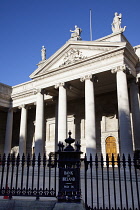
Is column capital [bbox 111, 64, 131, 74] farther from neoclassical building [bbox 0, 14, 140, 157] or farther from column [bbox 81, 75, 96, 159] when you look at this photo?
column [bbox 81, 75, 96, 159]

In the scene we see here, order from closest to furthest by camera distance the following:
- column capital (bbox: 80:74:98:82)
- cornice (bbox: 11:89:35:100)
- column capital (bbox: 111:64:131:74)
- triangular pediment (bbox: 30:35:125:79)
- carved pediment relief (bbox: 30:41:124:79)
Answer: column capital (bbox: 111:64:131:74) < triangular pediment (bbox: 30:35:125:79) < carved pediment relief (bbox: 30:41:124:79) < column capital (bbox: 80:74:98:82) < cornice (bbox: 11:89:35:100)

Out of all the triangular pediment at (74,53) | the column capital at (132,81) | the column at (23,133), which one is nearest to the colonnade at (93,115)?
the column capital at (132,81)

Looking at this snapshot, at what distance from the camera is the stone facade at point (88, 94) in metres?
19.3

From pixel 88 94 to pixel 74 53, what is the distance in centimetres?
498

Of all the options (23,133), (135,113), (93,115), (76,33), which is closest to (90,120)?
(93,115)

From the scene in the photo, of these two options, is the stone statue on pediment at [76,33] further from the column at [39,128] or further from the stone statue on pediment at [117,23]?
the column at [39,128]

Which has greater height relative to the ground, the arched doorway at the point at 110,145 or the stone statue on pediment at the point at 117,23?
the stone statue on pediment at the point at 117,23

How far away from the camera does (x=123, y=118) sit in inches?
704

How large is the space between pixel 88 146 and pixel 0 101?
52.5 feet

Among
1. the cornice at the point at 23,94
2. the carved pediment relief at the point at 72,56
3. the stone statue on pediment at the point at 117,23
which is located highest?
the stone statue on pediment at the point at 117,23

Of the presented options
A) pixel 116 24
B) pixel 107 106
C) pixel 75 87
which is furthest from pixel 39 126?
pixel 116 24

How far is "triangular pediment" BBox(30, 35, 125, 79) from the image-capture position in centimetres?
2045

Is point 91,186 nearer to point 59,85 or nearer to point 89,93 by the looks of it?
point 89,93

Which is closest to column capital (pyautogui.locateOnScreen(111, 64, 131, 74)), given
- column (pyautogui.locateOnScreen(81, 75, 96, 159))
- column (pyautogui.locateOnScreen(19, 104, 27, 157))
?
column (pyautogui.locateOnScreen(81, 75, 96, 159))
